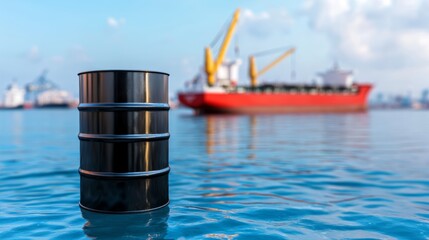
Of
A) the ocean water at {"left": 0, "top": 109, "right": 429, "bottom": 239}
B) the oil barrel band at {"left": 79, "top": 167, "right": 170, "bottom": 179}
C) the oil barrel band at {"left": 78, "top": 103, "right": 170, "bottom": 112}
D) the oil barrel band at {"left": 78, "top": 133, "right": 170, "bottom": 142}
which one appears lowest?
the ocean water at {"left": 0, "top": 109, "right": 429, "bottom": 239}

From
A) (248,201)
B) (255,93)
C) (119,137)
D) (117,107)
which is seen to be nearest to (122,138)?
(119,137)

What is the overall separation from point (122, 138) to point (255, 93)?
4078 cm

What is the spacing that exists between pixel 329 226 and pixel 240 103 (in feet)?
127

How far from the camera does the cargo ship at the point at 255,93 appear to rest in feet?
134

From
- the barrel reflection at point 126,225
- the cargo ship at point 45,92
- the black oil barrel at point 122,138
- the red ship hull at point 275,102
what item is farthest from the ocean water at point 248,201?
the cargo ship at point 45,92

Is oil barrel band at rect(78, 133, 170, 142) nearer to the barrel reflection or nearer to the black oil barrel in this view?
the black oil barrel

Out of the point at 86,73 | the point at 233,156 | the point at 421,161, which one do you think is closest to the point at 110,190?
the point at 86,73

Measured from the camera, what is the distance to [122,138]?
3.38 metres

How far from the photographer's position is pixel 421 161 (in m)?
7.84

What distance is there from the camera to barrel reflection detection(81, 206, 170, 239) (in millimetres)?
3064

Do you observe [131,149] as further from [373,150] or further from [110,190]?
[373,150]

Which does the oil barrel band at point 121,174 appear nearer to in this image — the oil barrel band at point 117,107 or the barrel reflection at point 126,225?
the barrel reflection at point 126,225

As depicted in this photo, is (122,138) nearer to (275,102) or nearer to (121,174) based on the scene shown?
(121,174)

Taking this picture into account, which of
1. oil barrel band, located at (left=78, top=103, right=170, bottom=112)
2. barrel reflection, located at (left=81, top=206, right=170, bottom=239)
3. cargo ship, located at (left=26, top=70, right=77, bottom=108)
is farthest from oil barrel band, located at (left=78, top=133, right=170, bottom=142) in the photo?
cargo ship, located at (left=26, top=70, right=77, bottom=108)
